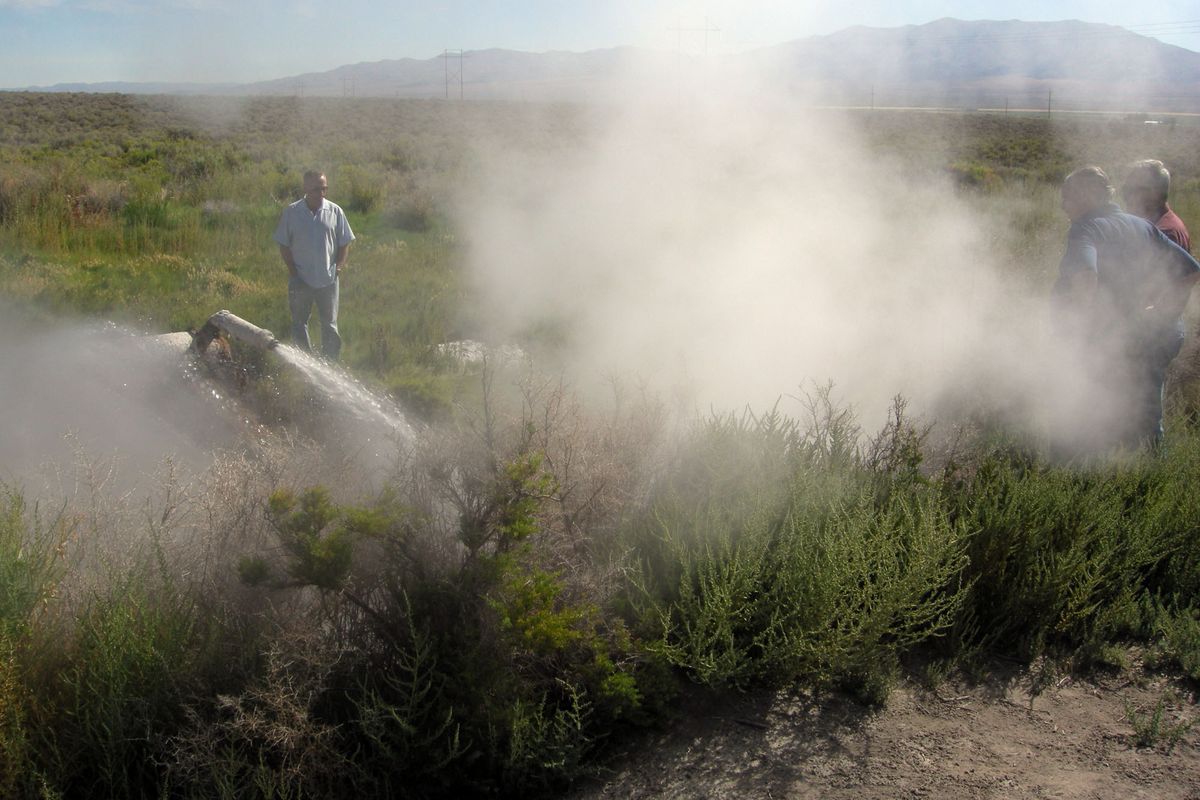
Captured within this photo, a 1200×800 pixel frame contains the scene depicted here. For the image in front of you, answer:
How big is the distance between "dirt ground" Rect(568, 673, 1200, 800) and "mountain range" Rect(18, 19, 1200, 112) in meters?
5.37

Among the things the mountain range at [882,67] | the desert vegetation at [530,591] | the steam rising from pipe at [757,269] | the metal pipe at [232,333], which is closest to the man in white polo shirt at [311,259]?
the metal pipe at [232,333]

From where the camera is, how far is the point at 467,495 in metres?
3.13

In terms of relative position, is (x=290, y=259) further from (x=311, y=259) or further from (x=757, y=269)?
(x=757, y=269)

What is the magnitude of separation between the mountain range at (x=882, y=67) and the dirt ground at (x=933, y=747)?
5365 mm

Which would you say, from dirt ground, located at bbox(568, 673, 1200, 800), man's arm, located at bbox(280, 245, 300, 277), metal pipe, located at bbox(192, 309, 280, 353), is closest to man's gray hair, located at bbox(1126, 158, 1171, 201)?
dirt ground, located at bbox(568, 673, 1200, 800)

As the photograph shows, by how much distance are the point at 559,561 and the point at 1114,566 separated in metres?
2.07

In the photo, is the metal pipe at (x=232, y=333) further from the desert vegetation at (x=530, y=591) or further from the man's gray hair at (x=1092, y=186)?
the man's gray hair at (x=1092, y=186)

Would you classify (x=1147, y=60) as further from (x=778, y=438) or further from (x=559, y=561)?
(x=559, y=561)

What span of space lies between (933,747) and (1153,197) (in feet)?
10.2

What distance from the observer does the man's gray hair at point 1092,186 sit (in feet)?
13.6

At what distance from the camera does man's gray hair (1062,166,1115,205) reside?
4152 mm

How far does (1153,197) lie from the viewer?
4512 mm

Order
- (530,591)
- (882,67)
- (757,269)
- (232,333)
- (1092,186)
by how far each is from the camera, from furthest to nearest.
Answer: (882,67) < (757,269) < (232,333) < (1092,186) < (530,591)

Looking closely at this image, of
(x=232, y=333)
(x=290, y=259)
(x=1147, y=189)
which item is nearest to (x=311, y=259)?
(x=290, y=259)
